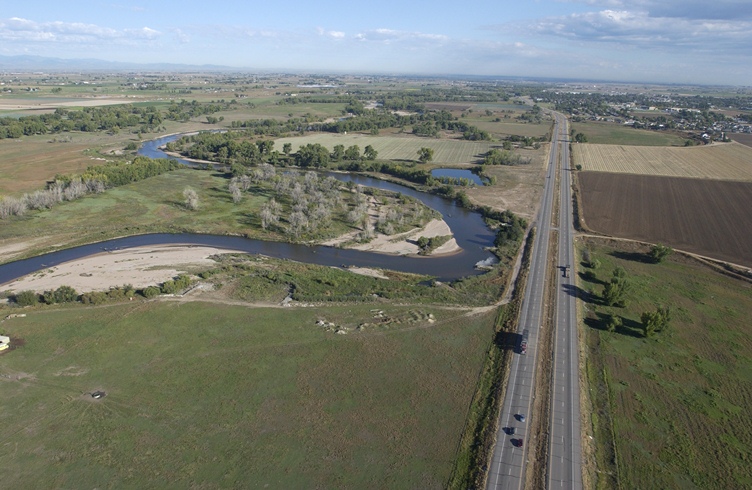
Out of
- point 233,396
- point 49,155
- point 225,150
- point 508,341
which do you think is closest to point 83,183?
point 49,155

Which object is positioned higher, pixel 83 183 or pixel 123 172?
pixel 123 172

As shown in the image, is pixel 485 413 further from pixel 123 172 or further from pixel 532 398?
pixel 123 172

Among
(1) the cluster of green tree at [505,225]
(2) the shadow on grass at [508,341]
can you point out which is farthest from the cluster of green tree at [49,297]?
(1) the cluster of green tree at [505,225]

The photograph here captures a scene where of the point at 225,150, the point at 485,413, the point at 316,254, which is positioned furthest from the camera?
the point at 225,150

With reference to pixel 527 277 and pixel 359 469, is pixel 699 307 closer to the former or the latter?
pixel 527 277

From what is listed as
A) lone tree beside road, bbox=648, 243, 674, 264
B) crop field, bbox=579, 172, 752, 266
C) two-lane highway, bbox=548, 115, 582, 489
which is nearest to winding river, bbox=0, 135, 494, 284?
two-lane highway, bbox=548, 115, 582, 489
